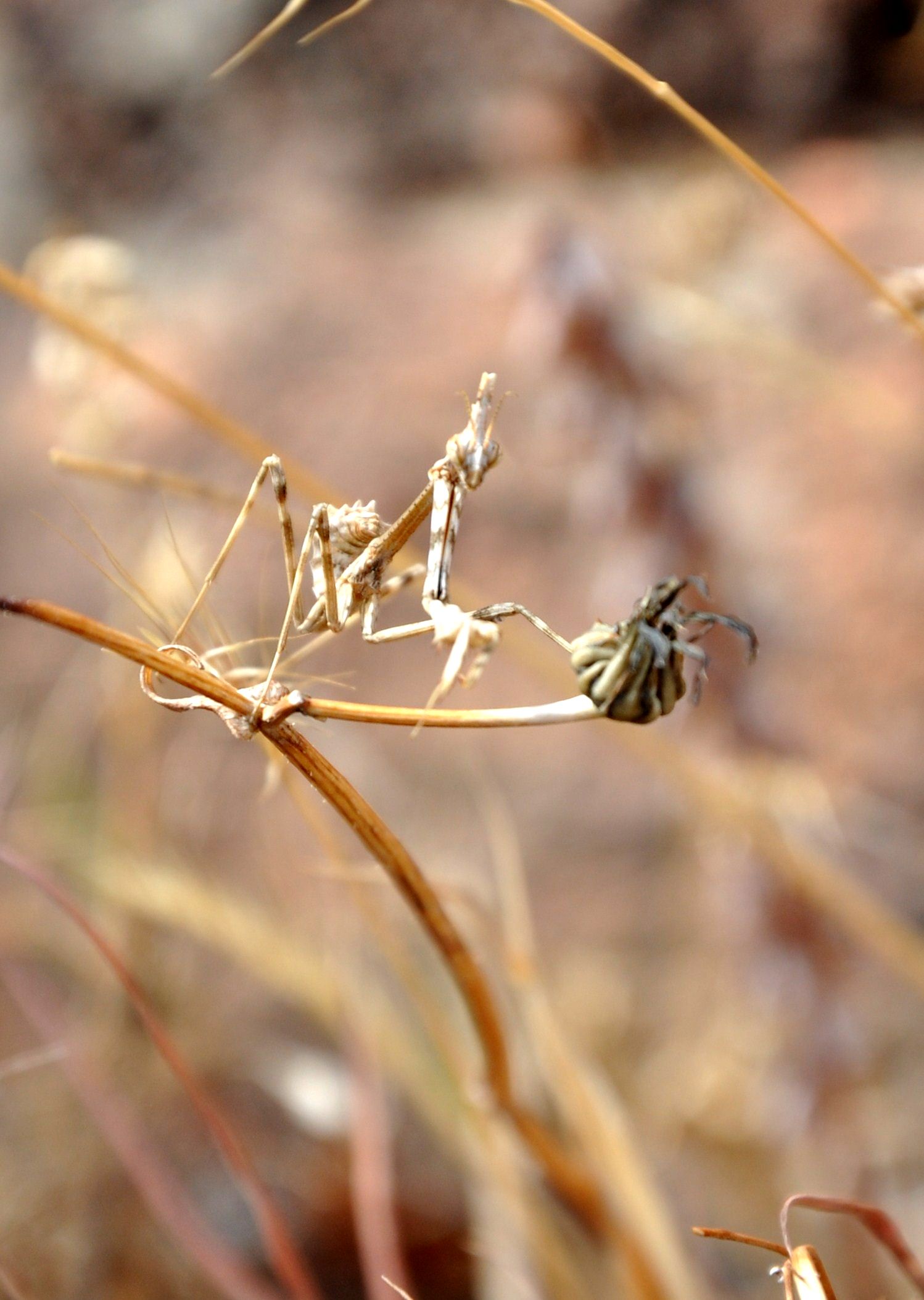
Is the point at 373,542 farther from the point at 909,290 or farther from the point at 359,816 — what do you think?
the point at 909,290

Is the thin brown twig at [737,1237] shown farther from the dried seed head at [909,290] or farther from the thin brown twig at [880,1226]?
the dried seed head at [909,290]

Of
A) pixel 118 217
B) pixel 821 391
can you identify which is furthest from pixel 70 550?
pixel 821 391

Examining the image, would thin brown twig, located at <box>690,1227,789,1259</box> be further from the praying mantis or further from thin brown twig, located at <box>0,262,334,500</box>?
thin brown twig, located at <box>0,262,334,500</box>

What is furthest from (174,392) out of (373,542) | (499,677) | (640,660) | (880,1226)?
(499,677)

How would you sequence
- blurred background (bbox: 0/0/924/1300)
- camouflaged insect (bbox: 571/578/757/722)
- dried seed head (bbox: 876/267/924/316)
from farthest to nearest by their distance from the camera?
blurred background (bbox: 0/0/924/1300) → dried seed head (bbox: 876/267/924/316) → camouflaged insect (bbox: 571/578/757/722)

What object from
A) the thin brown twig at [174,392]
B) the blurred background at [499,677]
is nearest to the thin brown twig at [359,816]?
the blurred background at [499,677]

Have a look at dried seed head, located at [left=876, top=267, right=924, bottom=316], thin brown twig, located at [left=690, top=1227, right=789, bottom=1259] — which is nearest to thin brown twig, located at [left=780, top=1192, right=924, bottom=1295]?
thin brown twig, located at [left=690, top=1227, right=789, bottom=1259]
